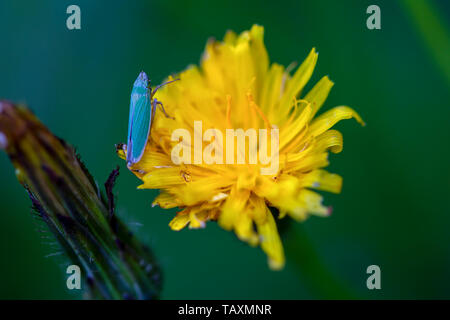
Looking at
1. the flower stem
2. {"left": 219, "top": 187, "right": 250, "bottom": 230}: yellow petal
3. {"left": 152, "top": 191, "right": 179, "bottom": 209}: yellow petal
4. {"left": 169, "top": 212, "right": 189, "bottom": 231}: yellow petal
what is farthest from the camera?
{"left": 152, "top": 191, "right": 179, "bottom": 209}: yellow petal

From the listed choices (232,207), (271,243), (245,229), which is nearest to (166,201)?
(232,207)

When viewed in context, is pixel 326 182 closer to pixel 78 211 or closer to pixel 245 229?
pixel 245 229

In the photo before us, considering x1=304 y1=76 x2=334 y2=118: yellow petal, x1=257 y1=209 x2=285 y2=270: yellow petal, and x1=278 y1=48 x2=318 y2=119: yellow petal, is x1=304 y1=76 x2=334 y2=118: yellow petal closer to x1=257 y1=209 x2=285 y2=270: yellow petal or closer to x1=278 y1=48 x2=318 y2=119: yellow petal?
x1=278 y1=48 x2=318 y2=119: yellow petal

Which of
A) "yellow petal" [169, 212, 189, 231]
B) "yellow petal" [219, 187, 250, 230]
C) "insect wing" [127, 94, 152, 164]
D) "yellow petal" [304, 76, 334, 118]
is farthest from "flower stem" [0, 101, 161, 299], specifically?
"yellow petal" [304, 76, 334, 118]

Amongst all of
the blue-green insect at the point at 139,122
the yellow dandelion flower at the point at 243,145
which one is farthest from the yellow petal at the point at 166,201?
the blue-green insect at the point at 139,122

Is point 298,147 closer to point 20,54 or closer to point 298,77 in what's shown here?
point 298,77
